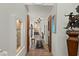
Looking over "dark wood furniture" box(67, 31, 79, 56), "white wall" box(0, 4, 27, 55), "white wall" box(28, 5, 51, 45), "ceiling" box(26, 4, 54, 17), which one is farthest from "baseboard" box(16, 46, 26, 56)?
"dark wood furniture" box(67, 31, 79, 56)

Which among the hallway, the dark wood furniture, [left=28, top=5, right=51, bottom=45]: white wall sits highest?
[left=28, top=5, right=51, bottom=45]: white wall

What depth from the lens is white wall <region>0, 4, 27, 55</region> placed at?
218cm

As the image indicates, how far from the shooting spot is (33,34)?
2.31m

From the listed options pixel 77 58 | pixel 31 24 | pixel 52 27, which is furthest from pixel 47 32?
pixel 77 58

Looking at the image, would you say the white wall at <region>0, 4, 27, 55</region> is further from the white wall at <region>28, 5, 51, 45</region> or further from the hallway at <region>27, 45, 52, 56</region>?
the hallway at <region>27, 45, 52, 56</region>

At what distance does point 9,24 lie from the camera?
7.23 feet

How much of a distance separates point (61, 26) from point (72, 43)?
32cm

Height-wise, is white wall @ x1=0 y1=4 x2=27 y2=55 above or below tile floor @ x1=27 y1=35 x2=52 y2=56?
above

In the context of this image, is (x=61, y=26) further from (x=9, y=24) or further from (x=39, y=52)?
(x=9, y=24)

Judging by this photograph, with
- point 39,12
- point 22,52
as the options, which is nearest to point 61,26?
point 39,12

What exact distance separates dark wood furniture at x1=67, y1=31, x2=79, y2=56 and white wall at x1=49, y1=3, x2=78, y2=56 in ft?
0.20

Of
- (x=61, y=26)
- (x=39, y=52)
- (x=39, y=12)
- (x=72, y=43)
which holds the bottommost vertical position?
(x=39, y=52)

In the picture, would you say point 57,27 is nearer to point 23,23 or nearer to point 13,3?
point 23,23

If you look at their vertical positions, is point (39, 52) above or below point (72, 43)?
below
